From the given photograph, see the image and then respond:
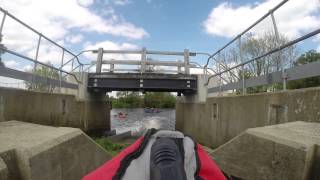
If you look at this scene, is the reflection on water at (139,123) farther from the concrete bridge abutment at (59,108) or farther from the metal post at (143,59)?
the metal post at (143,59)

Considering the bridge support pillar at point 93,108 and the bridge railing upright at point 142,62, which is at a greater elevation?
the bridge railing upright at point 142,62

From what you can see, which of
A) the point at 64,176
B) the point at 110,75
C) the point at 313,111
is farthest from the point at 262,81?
the point at 110,75

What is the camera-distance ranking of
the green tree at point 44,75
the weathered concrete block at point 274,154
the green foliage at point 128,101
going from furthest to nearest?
1. the green foliage at point 128,101
2. the green tree at point 44,75
3. the weathered concrete block at point 274,154

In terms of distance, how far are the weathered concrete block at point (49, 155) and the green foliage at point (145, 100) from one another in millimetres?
57761

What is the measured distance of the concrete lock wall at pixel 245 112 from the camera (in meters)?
4.61

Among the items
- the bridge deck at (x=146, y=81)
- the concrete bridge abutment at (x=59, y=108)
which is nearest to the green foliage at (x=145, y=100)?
the concrete bridge abutment at (x=59, y=108)

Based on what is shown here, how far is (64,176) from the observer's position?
3939mm

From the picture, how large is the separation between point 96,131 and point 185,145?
49.0ft

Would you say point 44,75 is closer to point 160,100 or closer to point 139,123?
point 139,123

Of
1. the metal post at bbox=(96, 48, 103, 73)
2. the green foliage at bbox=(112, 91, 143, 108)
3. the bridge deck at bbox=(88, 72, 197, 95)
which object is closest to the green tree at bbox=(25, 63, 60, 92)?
the bridge deck at bbox=(88, 72, 197, 95)

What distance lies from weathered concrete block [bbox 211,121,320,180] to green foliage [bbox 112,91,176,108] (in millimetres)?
58682

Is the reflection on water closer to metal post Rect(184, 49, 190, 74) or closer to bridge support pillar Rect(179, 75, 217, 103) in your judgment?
metal post Rect(184, 49, 190, 74)

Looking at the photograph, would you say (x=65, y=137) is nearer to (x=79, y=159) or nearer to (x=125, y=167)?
(x=79, y=159)

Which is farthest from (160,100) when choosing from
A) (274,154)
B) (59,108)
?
(274,154)
